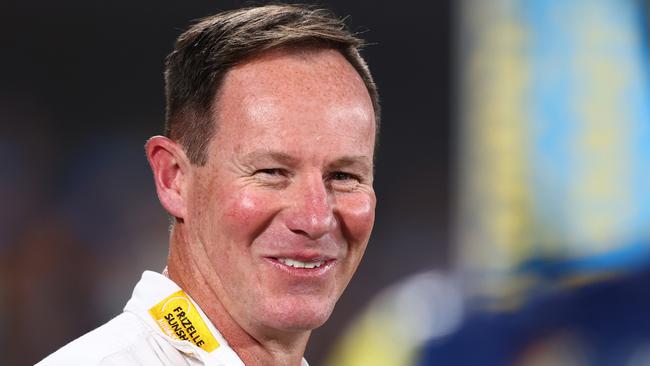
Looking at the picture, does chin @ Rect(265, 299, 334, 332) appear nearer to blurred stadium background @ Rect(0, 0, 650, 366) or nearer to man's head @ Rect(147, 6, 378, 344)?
man's head @ Rect(147, 6, 378, 344)

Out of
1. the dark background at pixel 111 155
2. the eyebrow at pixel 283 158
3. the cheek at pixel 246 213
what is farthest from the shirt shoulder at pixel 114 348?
the dark background at pixel 111 155

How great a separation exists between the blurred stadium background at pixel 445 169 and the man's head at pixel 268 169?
6.58 ft

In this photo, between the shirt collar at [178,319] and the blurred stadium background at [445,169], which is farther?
the blurred stadium background at [445,169]

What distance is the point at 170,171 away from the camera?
206cm

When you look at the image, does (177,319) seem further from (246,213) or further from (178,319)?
(246,213)

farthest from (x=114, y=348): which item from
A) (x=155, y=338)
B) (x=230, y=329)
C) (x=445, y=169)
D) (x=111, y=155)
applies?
(x=445, y=169)

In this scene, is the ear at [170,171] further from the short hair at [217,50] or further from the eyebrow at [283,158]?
the eyebrow at [283,158]

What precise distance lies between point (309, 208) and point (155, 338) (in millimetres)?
388

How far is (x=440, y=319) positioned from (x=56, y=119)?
1799 mm

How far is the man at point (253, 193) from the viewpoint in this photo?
189 centimetres

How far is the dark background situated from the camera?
3.90m

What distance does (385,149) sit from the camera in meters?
4.21

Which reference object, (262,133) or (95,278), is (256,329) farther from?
(95,278)

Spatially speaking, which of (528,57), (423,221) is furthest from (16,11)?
(528,57)
